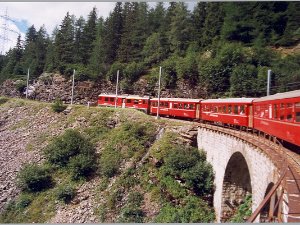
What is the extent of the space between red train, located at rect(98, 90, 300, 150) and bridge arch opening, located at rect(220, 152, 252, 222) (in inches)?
113

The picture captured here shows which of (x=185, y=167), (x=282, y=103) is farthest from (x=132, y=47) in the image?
(x=282, y=103)

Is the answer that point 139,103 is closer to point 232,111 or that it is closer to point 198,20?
point 232,111

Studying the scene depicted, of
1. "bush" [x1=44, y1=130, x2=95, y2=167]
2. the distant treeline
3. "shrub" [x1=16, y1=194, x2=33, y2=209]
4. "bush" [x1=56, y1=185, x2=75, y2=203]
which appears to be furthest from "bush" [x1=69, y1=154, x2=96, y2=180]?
the distant treeline

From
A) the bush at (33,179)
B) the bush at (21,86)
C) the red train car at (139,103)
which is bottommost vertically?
the bush at (33,179)

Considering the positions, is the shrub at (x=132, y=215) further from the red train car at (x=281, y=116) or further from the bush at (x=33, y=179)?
the red train car at (x=281, y=116)

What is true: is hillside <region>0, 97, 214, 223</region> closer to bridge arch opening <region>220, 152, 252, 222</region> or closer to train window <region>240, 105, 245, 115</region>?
bridge arch opening <region>220, 152, 252, 222</region>

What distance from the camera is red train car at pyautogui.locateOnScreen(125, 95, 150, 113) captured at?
37.7m

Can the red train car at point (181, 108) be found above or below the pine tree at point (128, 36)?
below

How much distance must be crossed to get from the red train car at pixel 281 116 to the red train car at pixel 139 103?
1863cm

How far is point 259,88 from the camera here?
36188 mm

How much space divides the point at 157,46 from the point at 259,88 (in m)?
21.5

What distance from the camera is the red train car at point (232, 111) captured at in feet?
72.3

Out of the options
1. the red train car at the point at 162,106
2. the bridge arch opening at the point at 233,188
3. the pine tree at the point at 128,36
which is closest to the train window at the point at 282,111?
the bridge arch opening at the point at 233,188

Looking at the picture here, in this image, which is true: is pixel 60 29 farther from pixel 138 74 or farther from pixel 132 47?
pixel 138 74
